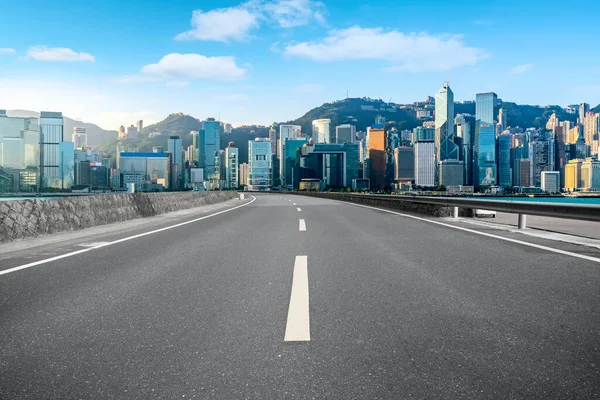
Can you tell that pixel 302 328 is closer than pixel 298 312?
Yes

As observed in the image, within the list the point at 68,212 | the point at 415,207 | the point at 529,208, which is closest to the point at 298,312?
the point at 529,208

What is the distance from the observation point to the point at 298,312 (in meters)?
3.92

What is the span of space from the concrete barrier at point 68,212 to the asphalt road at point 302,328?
336cm

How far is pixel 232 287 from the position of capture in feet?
16.2

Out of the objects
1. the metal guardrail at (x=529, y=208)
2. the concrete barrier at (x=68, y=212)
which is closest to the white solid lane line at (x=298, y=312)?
the metal guardrail at (x=529, y=208)

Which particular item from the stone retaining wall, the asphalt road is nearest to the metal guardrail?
the stone retaining wall

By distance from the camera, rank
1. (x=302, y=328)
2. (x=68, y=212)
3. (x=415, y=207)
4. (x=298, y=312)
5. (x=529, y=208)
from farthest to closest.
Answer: (x=415, y=207)
(x=68, y=212)
(x=529, y=208)
(x=298, y=312)
(x=302, y=328)

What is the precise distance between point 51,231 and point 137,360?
9.23 meters

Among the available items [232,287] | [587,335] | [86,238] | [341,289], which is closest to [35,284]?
[232,287]

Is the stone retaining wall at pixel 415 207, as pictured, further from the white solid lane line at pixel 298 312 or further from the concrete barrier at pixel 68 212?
the white solid lane line at pixel 298 312

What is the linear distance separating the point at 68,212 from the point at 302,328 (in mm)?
10235

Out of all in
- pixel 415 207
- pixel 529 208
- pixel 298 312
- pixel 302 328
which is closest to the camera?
pixel 302 328

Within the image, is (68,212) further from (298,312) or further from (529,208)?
(529,208)

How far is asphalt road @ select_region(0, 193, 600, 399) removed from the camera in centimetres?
251
